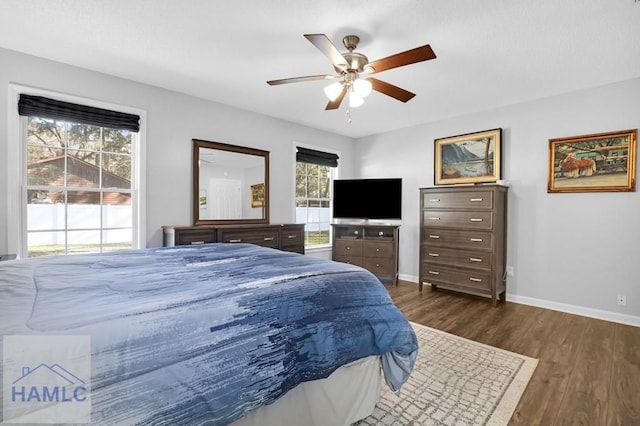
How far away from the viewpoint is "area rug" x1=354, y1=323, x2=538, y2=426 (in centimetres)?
171

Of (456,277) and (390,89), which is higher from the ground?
(390,89)

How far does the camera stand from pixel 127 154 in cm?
336

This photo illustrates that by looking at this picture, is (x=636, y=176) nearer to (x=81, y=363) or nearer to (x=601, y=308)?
(x=601, y=308)

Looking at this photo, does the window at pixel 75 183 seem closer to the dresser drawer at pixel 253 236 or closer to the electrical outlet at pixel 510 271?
the dresser drawer at pixel 253 236

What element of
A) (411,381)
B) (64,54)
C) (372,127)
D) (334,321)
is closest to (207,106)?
(64,54)

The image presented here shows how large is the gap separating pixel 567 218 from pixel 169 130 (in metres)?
4.83

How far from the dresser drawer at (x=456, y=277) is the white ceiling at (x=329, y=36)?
2.23 meters

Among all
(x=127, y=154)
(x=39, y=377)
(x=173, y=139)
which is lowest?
(x=39, y=377)

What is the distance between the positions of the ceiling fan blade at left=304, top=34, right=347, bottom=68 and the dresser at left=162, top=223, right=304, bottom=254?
2.21 meters

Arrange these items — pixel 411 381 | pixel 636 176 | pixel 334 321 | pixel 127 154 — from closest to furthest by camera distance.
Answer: pixel 334 321 → pixel 411 381 → pixel 636 176 → pixel 127 154

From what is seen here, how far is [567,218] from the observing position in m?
3.55

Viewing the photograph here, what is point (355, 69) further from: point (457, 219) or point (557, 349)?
point (557, 349)

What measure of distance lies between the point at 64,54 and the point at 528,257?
18.0 feet

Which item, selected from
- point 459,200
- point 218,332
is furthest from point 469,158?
point 218,332
